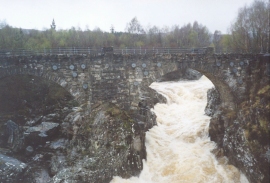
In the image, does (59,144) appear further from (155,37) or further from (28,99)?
(155,37)

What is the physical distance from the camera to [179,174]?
796 inches

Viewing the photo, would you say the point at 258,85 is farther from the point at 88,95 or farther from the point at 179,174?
the point at 88,95

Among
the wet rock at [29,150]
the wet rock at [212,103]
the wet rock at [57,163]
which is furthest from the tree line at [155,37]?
the wet rock at [29,150]

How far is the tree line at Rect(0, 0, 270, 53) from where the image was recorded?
85.3 ft

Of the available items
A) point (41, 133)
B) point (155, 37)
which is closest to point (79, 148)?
point (41, 133)

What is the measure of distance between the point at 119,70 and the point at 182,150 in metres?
10.0

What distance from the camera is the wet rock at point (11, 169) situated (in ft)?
60.5

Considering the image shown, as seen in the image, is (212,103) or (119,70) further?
(212,103)

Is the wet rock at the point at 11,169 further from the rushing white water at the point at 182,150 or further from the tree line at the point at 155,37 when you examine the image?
the tree line at the point at 155,37

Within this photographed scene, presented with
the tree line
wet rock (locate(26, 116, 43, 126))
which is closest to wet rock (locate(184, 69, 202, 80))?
the tree line

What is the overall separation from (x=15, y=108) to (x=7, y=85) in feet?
10.4

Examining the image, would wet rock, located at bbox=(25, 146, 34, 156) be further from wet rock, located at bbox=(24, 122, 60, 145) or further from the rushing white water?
the rushing white water

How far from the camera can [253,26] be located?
86.9 ft

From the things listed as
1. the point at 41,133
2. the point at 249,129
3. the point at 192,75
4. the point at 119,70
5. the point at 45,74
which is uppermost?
the point at 119,70
